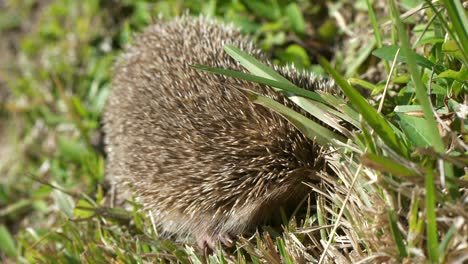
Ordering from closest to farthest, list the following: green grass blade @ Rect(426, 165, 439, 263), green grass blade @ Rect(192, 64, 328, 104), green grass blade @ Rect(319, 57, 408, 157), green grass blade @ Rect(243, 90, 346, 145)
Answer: green grass blade @ Rect(426, 165, 439, 263), green grass blade @ Rect(319, 57, 408, 157), green grass blade @ Rect(192, 64, 328, 104), green grass blade @ Rect(243, 90, 346, 145)

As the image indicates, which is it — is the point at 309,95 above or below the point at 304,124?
above

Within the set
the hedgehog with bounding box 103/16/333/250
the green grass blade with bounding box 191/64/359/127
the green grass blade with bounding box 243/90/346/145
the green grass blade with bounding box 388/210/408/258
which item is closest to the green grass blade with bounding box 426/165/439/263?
the green grass blade with bounding box 388/210/408/258

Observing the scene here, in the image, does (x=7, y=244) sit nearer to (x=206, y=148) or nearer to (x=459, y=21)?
(x=206, y=148)

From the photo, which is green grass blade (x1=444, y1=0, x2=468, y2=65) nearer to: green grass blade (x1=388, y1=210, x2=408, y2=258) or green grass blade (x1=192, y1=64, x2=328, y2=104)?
green grass blade (x1=192, y1=64, x2=328, y2=104)

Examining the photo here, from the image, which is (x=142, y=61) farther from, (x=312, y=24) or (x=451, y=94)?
(x=451, y=94)

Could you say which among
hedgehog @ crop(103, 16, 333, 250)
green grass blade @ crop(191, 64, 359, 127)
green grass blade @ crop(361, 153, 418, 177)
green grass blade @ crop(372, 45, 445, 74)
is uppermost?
green grass blade @ crop(372, 45, 445, 74)

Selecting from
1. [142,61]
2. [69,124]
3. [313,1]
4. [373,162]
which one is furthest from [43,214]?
[373,162]

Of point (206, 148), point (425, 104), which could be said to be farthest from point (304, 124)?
point (425, 104)

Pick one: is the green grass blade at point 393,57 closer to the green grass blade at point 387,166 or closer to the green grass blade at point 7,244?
the green grass blade at point 387,166

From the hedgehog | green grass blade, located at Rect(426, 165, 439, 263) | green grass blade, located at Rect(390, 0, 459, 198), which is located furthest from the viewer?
the hedgehog
